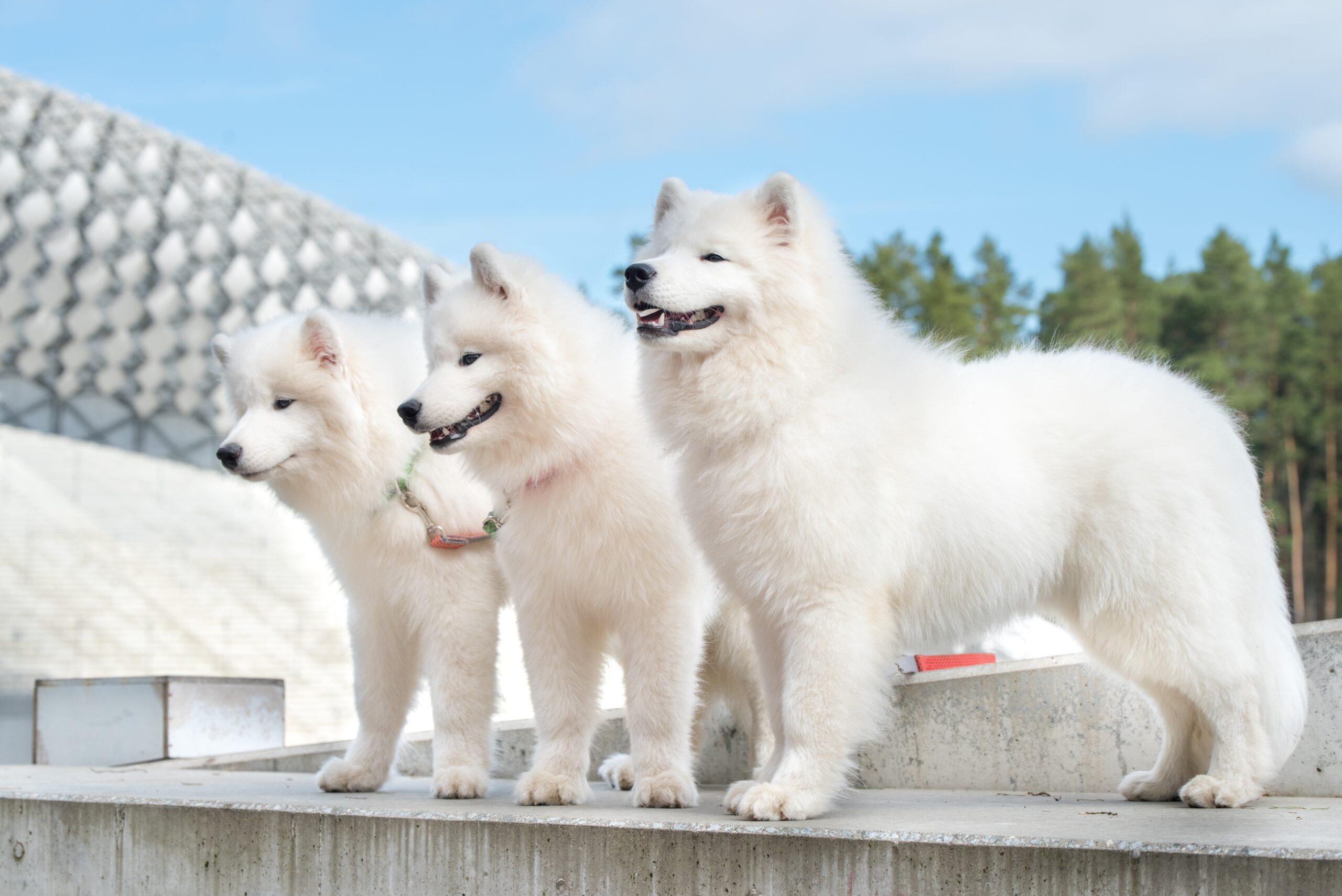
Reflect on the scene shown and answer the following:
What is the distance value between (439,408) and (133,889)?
6.09ft

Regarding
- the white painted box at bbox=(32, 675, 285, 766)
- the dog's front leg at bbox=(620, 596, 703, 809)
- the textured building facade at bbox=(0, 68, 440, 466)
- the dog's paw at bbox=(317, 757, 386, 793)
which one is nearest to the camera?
the dog's front leg at bbox=(620, 596, 703, 809)

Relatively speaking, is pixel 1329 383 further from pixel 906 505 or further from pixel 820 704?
pixel 820 704

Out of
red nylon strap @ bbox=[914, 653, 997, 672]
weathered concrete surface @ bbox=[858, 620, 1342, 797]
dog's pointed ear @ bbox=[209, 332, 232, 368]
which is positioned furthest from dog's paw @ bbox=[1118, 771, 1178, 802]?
dog's pointed ear @ bbox=[209, 332, 232, 368]

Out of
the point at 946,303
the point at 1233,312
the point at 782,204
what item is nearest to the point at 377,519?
the point at 782,204

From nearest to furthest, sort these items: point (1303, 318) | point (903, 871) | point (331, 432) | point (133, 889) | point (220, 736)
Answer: point (903, 871)
point (133, 889)
point (331, 432)
point (220, 736)
point (1303, 318)

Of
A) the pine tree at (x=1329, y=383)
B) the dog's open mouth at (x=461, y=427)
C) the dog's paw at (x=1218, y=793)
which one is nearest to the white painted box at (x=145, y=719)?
the dog's open mouth at (x=461, y=427)

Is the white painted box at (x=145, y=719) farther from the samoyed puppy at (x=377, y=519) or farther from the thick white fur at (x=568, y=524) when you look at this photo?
the thick white fur at (x=568, y=524)

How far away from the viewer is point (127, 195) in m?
26.8

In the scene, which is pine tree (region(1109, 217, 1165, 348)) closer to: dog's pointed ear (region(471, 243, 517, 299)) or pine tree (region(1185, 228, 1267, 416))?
pine tree (region(1185, 228, 1267, 416))

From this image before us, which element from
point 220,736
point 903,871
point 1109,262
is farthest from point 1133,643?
point 1109,262

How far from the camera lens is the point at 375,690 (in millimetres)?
4324

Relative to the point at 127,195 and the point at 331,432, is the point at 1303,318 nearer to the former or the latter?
the point at 127,195

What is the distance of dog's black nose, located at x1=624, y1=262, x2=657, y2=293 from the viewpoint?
325cm

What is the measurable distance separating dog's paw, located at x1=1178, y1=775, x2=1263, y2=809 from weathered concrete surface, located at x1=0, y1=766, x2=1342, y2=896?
0.05 m
